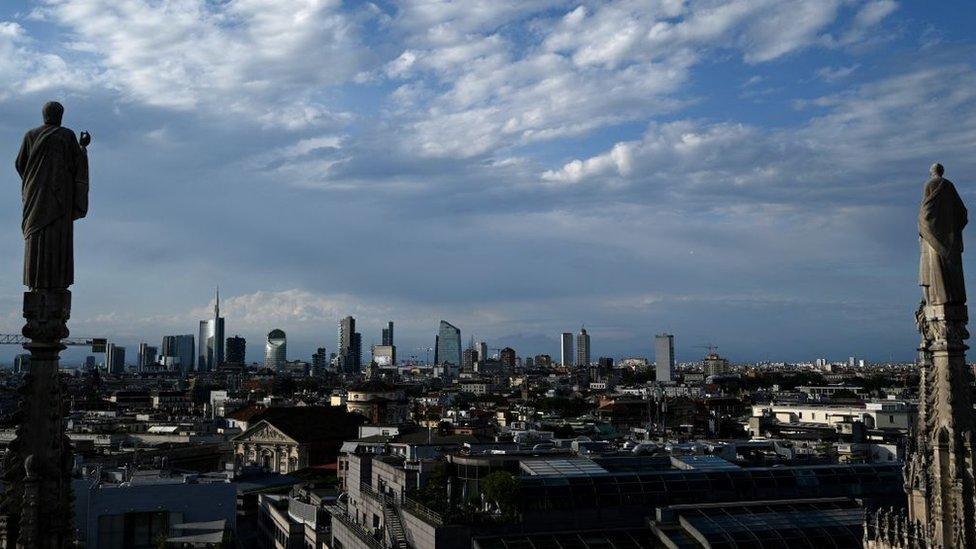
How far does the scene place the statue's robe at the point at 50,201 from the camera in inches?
343

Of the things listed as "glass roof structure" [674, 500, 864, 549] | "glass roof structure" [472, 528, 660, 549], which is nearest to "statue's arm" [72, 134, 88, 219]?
"glass roof structure" [472, 528, 660, 549]

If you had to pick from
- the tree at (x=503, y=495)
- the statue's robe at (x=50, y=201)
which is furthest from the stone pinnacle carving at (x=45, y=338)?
the tree at (x=503, y=495)

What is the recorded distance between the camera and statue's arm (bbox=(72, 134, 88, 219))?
8977 millimetres

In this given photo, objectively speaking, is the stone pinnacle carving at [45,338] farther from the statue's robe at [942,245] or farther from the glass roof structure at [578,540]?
the glass roof structure at [578,540]

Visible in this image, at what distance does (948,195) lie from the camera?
10961 millimetres

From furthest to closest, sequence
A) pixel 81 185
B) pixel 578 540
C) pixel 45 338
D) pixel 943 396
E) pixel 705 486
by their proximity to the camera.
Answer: pixel 705 486
pixel 578 540
pixel 943 396
pixel 81 185
pixel 45 338

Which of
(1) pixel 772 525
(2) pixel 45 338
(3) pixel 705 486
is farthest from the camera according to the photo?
(3) pixel 705 486

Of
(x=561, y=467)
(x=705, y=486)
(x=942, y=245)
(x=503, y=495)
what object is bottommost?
(x=705, y=486)

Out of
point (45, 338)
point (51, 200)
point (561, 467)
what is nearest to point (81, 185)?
point (51, 200)

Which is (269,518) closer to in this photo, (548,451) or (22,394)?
(548,451)

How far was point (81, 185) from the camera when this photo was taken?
29.5 ft

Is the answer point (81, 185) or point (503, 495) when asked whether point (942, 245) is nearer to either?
point (81, 185)

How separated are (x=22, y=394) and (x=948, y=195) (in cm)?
1103

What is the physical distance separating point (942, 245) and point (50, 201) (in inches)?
408
